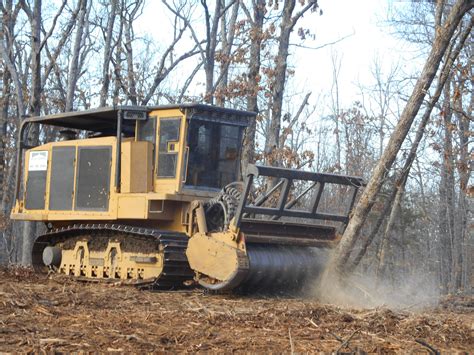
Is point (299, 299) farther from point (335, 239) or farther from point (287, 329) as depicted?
point (287, 329)

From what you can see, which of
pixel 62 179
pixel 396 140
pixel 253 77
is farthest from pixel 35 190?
pixel 396 140

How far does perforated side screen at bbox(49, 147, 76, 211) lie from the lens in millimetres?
16266

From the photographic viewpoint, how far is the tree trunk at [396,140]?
512 inches

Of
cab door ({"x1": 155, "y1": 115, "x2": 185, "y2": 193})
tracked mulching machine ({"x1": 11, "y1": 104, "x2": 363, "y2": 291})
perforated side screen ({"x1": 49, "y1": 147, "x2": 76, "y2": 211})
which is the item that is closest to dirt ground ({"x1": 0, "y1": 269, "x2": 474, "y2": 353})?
tracked mulching machine ({"x1": 11, "y1": 104, "x2": 363, "y2": 291})

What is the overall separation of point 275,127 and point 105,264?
7698 millimetres

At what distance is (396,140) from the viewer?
13297 mm

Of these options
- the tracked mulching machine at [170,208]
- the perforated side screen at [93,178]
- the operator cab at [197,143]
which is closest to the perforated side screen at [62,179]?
the tracked mulching machine at [170,208]

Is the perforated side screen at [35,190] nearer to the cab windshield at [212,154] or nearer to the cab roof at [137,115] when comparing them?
the cab roof at [137,115]

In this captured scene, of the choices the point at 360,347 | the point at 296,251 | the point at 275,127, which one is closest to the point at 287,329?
the point at 360,347

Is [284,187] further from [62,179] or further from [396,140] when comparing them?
[62,179]

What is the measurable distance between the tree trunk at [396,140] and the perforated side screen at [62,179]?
19.8 feet

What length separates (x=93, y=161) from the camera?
618 inches

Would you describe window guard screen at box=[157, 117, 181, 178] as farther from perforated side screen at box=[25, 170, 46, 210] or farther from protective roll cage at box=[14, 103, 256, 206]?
perforated side screen at box=[25, 170, 46, 210]

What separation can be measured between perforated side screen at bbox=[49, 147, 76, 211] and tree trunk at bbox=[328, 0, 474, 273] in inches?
238
